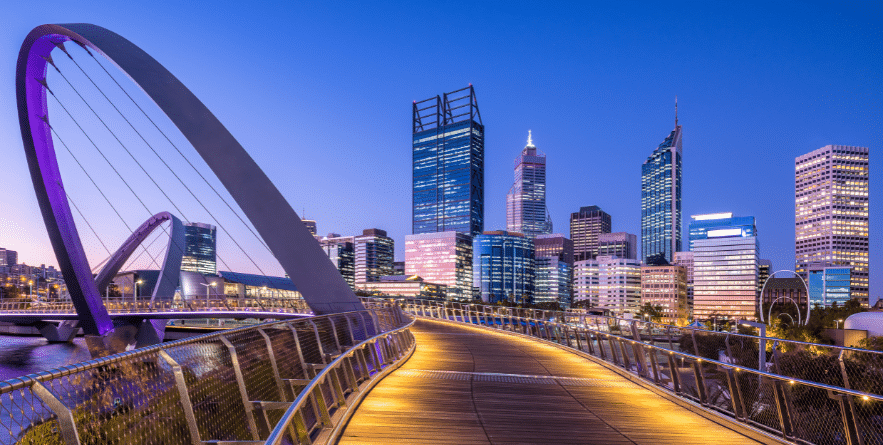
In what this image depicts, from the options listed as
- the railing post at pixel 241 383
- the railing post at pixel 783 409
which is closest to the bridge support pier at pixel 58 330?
the railing post at pixel 241 383

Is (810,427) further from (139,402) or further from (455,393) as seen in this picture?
(139,402)

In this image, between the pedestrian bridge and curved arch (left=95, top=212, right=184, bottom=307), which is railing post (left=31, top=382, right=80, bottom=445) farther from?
curved arch (left=95, top=212, right=184, bottom=307)

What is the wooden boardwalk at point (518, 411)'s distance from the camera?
6.57 m

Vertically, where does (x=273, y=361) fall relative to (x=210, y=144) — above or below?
below

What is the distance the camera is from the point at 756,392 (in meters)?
6.85

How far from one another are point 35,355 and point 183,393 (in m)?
56.2

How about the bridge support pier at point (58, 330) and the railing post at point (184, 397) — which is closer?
the railing post at point (184, 397)

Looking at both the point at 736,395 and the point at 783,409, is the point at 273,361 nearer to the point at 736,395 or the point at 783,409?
the point at 783,409

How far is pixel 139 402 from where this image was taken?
348cm

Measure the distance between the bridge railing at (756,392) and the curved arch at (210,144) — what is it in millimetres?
15239

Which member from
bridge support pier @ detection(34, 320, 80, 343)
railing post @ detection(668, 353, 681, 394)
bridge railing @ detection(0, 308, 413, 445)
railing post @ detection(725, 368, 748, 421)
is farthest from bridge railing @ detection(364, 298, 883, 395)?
bridge support pier @ detection(34, 320, 80, 343)

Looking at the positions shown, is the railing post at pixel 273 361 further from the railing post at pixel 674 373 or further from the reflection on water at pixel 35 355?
the reflection on water at pixel 35 355

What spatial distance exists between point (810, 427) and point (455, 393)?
4581 mm

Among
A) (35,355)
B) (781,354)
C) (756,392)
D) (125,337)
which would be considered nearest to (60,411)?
(756,392)
